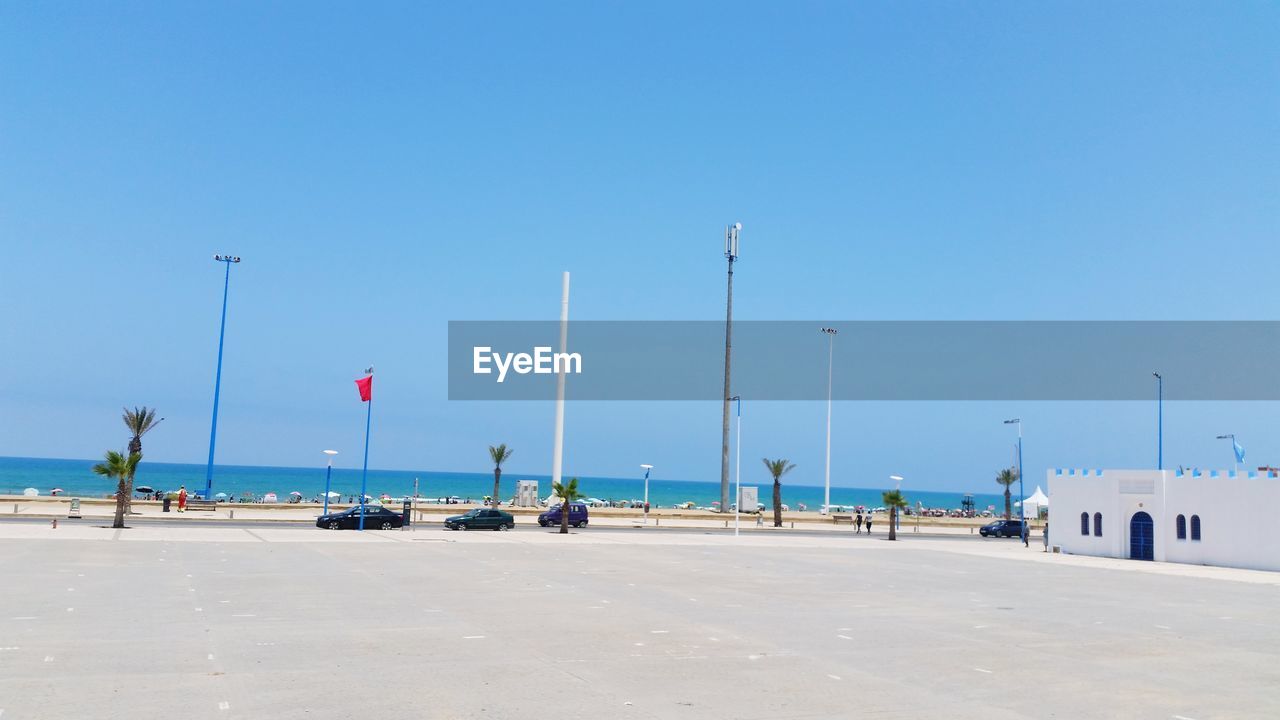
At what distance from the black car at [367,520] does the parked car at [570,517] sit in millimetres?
9949

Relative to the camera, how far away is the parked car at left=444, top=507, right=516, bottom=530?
178 ft

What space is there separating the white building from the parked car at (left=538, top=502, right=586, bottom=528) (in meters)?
28.2

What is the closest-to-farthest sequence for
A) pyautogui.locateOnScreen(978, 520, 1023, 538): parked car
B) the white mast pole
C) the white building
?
1. the white building
2. pyautogui.locateOnScreen(978, 520, 1023, 538): parked car
3. the white mast pole

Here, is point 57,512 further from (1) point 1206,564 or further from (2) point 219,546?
(1) point 1206,564

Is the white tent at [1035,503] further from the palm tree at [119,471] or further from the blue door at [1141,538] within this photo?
the palm tree at [119,471]

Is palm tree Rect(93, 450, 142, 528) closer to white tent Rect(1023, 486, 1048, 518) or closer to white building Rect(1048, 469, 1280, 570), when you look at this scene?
white building Rect(1048, 469, 1280, 570)

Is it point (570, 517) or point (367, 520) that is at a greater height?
point (570, 517)

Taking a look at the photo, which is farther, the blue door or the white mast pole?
the white mast pole

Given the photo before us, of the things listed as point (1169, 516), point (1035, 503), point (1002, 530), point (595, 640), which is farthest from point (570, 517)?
point (1035, 503)

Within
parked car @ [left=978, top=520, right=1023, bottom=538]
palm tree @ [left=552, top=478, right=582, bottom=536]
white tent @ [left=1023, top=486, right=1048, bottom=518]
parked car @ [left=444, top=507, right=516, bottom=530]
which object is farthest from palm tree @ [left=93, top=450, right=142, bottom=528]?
white tent @ [left=1023, top=486, right=1048, bottom=518]

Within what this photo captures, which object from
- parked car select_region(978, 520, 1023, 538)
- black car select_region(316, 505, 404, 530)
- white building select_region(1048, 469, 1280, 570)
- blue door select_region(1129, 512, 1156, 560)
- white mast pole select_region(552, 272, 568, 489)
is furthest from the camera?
white mast pole select_region(552, 272, 568, 489)

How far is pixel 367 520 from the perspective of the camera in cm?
5316

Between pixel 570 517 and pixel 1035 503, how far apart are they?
5441 cm

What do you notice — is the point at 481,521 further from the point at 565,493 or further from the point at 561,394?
the point at 561,394
